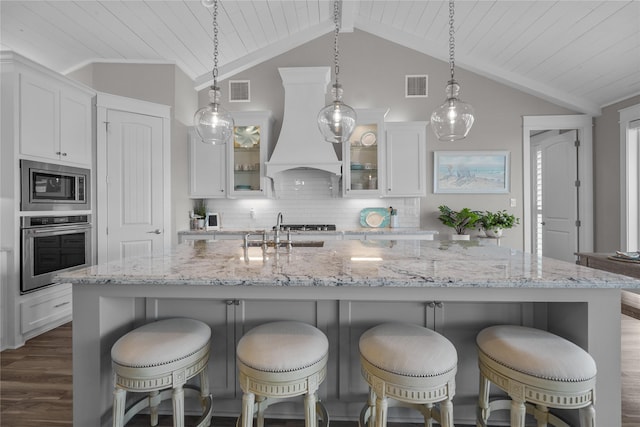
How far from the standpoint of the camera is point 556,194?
4.88 m

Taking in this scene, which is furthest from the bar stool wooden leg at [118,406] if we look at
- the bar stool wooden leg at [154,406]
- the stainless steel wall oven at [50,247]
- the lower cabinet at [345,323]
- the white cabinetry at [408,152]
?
the white cabinetry at [408,152]

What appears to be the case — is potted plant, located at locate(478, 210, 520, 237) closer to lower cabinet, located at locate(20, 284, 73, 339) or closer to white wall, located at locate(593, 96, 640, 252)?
white wall, located at locate(593, 96, 640, 252)

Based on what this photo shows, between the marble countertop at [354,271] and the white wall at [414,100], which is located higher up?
the white wall at [414,100]

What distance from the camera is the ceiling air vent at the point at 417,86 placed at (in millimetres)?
4477

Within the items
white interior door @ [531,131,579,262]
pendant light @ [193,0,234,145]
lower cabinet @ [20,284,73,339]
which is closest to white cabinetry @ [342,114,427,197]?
pendant light @ [193,0,234,145]

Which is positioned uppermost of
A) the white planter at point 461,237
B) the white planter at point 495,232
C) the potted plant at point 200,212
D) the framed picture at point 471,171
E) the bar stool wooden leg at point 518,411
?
the framed picture at point 471,171

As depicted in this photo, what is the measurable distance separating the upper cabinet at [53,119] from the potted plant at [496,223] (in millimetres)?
4733

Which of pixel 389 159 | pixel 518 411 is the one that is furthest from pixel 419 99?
pixel 518 411

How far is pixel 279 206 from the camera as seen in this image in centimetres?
459

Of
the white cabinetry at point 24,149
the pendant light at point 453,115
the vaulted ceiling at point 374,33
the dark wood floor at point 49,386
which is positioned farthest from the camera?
the vaulted ceiling at point 374,33

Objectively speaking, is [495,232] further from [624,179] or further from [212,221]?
[212,221]

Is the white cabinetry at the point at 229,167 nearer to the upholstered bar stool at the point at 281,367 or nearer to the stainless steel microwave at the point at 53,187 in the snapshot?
the stainless steel microwave at the point at 53,187

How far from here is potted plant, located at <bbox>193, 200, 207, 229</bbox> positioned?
4398mm

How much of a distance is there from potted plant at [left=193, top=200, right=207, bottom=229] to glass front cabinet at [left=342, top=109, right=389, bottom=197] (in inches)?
78.8
